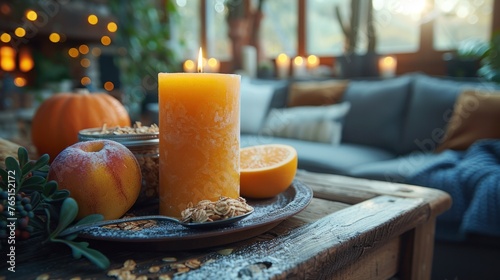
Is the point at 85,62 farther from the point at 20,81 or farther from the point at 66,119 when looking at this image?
the point at 66,119

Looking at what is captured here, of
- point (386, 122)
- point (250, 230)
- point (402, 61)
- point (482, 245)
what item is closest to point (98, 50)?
point (402, 61)

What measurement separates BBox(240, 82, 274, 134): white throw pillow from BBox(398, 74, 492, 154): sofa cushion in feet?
2.91

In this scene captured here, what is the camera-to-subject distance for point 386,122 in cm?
224

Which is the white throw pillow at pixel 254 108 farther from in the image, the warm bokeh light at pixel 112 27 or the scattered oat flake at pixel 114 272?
the warm bokeh light at pixel 112 27

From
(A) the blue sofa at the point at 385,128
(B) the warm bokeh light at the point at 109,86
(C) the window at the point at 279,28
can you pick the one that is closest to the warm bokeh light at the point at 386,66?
(A) the blue sofa at the point at 385,128

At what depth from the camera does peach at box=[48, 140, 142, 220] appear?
503 mm

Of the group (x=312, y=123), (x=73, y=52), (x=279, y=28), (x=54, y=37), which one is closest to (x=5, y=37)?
(x=54, y=37)

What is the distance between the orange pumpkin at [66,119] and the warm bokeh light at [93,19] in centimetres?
377

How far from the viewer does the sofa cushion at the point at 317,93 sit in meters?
2.51

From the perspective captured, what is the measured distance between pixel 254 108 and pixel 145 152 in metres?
2.14

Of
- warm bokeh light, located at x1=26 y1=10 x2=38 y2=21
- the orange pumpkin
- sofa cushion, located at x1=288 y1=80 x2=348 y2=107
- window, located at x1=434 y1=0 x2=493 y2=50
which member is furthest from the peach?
warm bokeh light, located at x1=26 y1=10 x2=38 y2=21

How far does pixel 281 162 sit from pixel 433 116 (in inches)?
63.5

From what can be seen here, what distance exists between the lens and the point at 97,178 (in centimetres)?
51

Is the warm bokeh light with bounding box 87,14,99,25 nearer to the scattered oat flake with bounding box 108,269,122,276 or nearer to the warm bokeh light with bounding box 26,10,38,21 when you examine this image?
the warm bokeh light with bounding box 26,10,38,21
